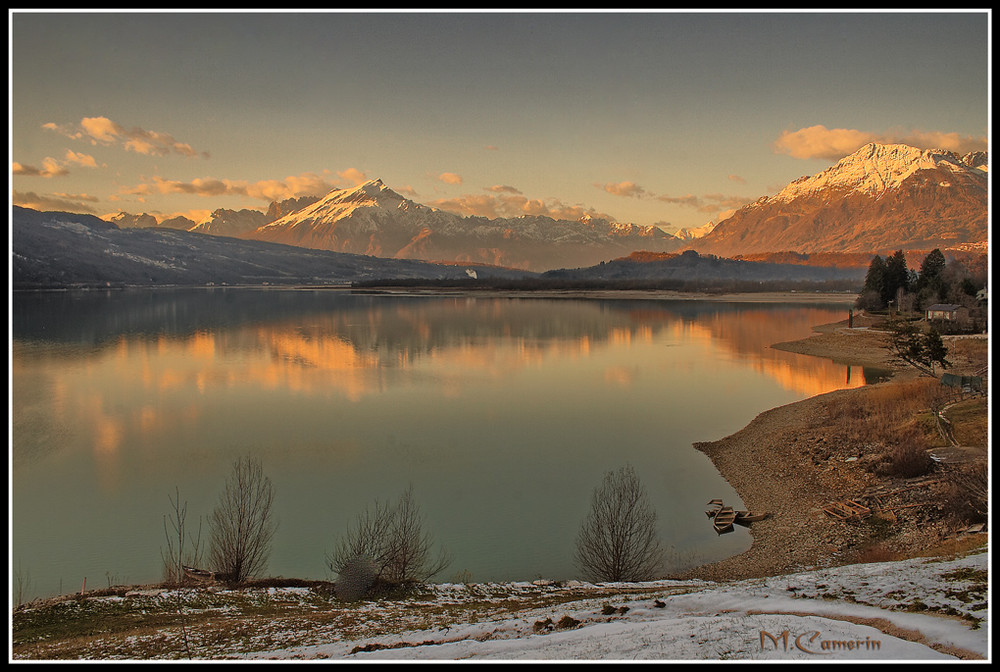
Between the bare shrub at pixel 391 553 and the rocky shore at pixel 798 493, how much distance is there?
3730 mm

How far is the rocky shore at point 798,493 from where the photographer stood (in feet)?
29.3

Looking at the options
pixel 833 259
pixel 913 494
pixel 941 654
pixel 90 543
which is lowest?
pixel 90 543

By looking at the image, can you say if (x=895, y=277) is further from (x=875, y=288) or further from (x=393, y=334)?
(x=393, y=334)

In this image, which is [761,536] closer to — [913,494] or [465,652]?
[913,494]

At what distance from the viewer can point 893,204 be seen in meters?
99.5

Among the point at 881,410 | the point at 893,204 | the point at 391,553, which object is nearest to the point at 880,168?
the point at 893,204

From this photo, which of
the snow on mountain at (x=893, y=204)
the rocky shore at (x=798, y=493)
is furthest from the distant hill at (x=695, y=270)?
the rocky shore at (x=798, y=493)

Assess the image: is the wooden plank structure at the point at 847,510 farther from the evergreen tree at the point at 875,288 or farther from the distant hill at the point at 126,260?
the distant hill at the point at 126,260

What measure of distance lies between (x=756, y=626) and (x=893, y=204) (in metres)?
115

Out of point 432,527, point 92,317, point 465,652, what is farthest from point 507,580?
point 92,317

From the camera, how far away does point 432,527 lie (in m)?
10.6

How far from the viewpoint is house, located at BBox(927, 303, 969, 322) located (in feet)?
85.3

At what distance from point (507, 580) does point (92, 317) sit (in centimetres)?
5884

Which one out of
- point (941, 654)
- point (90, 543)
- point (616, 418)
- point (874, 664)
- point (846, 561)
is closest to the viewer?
point (874, 664)
